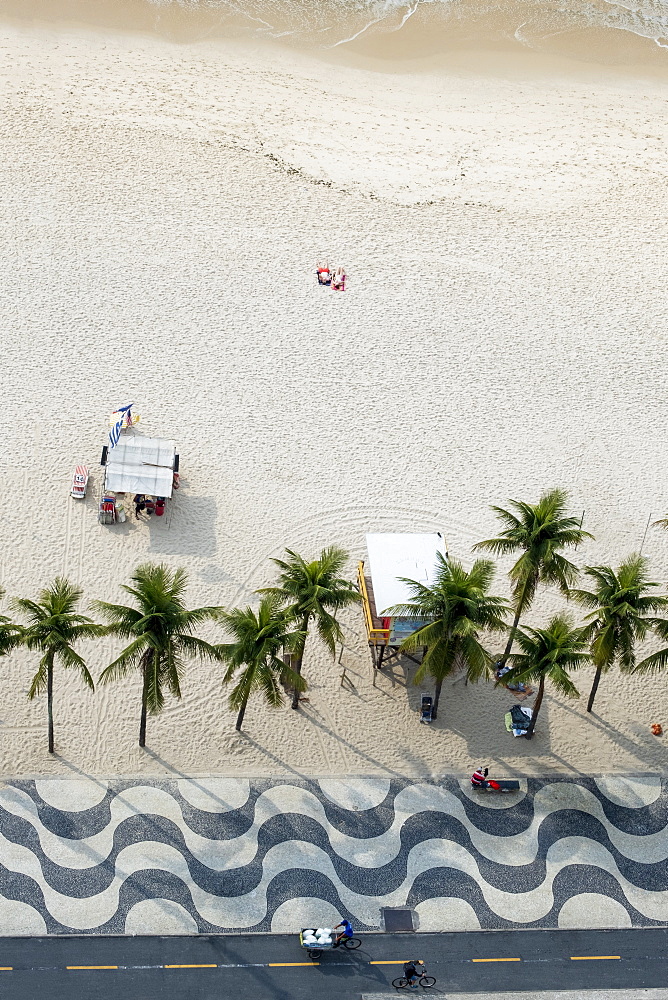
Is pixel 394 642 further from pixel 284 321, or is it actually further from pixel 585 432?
pixel 284 321

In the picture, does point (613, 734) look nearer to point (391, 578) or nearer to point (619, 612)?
point (619, 612)

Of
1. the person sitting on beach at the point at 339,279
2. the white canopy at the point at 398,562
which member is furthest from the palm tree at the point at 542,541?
the person sitting on beach at the point at 339,279

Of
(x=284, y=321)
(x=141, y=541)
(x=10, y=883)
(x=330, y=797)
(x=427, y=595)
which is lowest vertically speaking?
(x=10, y=883)

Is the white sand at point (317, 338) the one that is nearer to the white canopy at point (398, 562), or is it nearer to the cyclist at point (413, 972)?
the white canopy at point (398, 562)

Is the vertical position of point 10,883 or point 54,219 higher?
point 54,219

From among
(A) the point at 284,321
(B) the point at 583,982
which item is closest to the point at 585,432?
(A) the point at 284,321

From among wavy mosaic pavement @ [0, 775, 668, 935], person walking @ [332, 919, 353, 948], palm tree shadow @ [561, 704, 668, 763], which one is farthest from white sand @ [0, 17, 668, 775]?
person walking @ [332, 919, 353, 948]
